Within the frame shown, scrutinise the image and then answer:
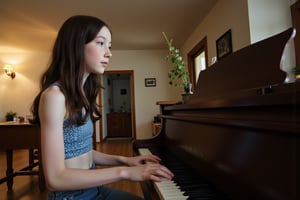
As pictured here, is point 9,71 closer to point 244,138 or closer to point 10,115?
point 10,115

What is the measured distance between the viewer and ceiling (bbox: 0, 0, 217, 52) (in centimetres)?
337

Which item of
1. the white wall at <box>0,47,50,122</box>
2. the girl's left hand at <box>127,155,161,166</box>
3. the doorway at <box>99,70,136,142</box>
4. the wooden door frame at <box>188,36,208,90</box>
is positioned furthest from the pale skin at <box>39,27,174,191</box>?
the doorway at <box>99,70,136,142</box>

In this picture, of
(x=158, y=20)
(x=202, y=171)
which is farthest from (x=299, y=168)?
(x=158, y=20)

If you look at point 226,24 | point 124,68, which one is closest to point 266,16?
point 226,24

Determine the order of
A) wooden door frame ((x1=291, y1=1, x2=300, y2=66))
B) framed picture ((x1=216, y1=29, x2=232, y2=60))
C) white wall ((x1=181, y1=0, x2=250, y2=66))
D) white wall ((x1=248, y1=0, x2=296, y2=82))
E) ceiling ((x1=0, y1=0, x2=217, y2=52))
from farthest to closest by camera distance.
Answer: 1. ceiling ((x1=0, y1=0, x2=217, y2=52))
2. framed picture ((x1=216, y1=29, x2=232, y2=60))
3. white wall ((x1=181, y1=0, x2=250, y2=66))
4. white wall ((x1=248, y1=0, x2=296, y2=82))
5. wooden door frame ((x1=291, y1=1, x2=300, y2=66))

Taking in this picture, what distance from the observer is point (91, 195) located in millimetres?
933

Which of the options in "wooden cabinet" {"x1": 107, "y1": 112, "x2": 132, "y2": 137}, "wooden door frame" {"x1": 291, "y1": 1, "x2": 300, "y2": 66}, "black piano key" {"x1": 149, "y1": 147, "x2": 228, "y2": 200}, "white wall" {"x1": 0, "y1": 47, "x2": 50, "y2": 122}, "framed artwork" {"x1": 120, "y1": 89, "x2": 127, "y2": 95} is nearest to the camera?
"black piano key" {"x1": 149, "y1": 147, "x2": 228, "y2": 200}

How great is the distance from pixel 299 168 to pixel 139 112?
5570 millimetres

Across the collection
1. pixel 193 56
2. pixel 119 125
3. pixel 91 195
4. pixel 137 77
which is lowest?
pixel 119 125

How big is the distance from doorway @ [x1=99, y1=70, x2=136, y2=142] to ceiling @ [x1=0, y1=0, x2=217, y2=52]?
108 inches

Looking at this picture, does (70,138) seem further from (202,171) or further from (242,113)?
(242,113)

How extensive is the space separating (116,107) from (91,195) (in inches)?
349

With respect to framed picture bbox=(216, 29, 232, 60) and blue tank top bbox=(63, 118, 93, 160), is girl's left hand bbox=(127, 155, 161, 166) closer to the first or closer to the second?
blue tank top bbox=(63, 118, 93, 160)

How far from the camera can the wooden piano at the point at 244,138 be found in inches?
19.7
